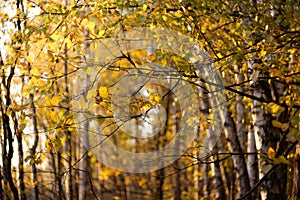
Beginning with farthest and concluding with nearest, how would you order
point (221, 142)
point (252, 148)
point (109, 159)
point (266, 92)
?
1. point (109, 159)
2. point (221, 142)
3. point (252, 148)
4. point (266, 92)

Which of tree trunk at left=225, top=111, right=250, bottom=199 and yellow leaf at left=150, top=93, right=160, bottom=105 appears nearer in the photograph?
yellow leaf at left=150, top=93, right=160, bottom=105

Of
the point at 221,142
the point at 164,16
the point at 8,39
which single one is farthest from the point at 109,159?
the point at 164,16

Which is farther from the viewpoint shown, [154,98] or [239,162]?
[239,162]

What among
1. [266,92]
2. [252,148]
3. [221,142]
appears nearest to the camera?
[266,92]

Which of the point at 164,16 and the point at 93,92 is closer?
the point at 93,92

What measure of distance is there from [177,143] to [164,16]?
3574mm

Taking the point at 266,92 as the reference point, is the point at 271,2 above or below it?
above

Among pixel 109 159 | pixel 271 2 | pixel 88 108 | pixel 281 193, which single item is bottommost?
pixel 281 193

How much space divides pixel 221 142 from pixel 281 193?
180 inches

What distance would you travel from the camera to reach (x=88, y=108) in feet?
11.9

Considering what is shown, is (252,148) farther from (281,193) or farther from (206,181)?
(206,181)

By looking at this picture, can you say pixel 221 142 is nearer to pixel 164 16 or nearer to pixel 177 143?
pixel 177 143

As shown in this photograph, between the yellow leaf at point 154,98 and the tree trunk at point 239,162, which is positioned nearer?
the yellow leaf at point 154,98

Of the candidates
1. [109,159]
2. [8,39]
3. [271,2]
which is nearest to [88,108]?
[271,2]
